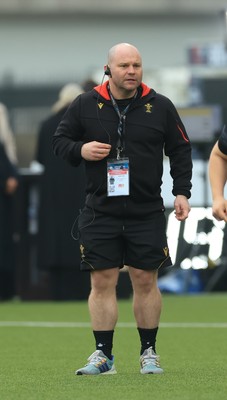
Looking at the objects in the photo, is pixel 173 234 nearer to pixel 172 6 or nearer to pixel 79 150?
pixel 79 150

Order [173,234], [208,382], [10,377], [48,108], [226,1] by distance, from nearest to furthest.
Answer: [208,382] < [10,377] < [173,234] < [48,108] < [226,1]

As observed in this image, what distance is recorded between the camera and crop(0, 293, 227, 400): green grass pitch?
681cm

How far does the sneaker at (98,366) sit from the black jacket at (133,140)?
0.69 m

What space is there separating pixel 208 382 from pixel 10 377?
40.5 inches

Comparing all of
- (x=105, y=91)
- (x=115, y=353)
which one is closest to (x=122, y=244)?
(x=105, y=91)

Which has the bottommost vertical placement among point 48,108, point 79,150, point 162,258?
point 48,108

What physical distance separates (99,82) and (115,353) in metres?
19.6

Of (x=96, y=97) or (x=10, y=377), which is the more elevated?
(x=96, y=97)

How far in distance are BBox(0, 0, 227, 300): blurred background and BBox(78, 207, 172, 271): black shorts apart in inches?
229

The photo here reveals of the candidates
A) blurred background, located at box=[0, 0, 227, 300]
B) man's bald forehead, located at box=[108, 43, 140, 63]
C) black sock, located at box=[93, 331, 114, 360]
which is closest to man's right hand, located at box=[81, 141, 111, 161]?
man's bald forehead, located at box=[108, 43, 140, 63]

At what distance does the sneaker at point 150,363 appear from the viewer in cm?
769

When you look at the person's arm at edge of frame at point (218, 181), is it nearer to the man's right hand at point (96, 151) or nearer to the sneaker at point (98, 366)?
the man's right hand at point (96, 151)

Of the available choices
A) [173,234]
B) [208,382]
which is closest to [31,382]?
[208,382]

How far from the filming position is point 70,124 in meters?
7.82
